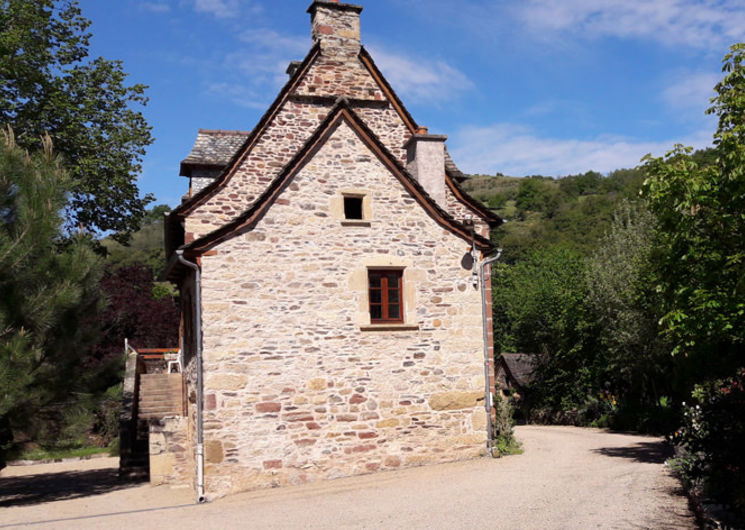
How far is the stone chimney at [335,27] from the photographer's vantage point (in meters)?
15.5

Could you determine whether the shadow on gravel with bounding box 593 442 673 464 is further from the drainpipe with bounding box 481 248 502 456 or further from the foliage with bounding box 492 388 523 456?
the drainpipe with bounding box 481 248 502 456

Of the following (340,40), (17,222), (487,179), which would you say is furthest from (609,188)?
(17,222)

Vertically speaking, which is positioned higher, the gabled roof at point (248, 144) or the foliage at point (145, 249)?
the foliage at point (145, 249)

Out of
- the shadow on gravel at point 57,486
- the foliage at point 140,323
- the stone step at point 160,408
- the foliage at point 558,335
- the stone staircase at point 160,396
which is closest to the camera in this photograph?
the shadow on gravel at point 57,486

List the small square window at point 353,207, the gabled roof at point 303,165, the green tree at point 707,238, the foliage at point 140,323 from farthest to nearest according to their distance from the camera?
the foliage at point 140,323
the small square window at point 353,207
the gabled roof at point 303,165
the green tree at point 707,238

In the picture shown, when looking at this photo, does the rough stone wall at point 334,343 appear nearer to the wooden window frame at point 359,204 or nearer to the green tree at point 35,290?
the wooden window frame at point 359,204

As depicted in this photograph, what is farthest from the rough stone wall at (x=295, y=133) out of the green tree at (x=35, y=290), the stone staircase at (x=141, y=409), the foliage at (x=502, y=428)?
the foliage at (x=502, y=428)

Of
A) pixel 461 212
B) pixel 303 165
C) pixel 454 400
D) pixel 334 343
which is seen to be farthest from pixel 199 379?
pixel 461 212

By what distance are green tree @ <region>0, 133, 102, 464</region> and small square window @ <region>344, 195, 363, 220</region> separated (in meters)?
5.25

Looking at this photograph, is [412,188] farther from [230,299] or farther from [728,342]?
[728,342]

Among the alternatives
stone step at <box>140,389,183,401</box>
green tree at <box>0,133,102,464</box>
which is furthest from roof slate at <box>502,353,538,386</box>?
green tree at <box>0,133,102,464</box>

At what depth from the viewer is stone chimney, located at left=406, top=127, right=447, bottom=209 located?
14.5 m

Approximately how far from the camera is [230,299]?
12.0 meters

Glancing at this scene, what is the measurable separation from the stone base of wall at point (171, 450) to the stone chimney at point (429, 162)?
7.11m
